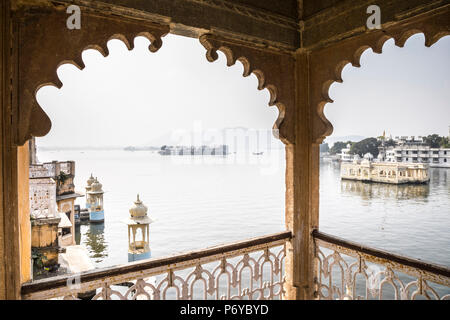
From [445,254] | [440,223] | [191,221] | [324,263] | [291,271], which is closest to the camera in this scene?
[324,263]

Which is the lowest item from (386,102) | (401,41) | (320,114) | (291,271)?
(291,271)

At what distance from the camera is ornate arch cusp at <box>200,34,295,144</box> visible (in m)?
2.25

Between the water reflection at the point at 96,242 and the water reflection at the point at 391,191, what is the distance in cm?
3949

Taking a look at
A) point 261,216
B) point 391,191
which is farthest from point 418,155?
point 261,216

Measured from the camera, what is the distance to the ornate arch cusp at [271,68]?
88.7 inches

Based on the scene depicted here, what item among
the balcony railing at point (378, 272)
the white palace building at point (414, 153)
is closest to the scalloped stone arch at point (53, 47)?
the balcony railing at point (378, 272)

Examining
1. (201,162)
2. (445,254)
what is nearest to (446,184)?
(445,254)

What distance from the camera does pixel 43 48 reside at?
1.70 m

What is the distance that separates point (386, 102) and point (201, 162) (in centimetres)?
8273

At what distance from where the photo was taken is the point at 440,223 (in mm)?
35281

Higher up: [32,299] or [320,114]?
[320,114]

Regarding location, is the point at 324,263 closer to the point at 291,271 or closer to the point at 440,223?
the point at 291,271

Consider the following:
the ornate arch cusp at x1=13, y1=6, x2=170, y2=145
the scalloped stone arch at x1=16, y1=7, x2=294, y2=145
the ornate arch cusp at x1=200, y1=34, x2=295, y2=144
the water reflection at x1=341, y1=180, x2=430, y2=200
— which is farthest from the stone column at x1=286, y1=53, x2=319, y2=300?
the water reflection at x1=341, y1=180, x2=430, y2=200
